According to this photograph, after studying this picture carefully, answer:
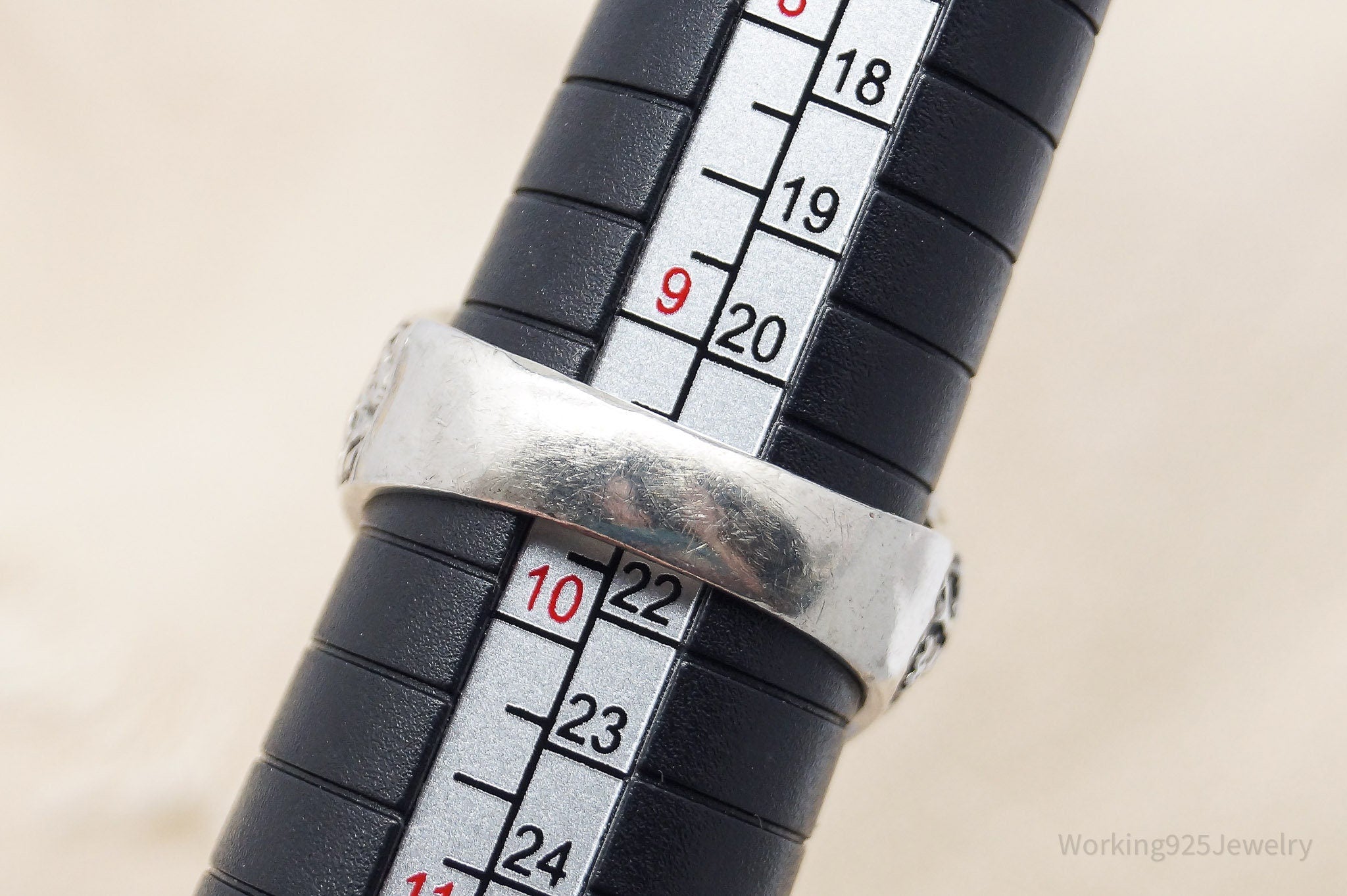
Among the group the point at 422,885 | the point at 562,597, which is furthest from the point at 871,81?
the point at 422,885

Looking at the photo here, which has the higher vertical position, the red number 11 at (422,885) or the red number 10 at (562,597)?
the red number 10 at (562,597)

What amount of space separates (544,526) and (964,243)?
196 mm

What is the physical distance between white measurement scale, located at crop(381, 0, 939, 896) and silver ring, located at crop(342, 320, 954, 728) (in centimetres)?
3

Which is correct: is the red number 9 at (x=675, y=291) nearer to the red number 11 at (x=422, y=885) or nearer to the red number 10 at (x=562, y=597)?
the red number 10 at (x=562, y=597)

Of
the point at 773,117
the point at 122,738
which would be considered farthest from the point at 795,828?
the point at 122,738

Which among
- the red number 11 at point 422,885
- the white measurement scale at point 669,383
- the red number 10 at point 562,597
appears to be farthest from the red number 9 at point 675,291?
the red number 11 at point 422,885

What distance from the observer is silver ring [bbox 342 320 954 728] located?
1.67 feet

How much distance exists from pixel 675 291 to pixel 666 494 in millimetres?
86

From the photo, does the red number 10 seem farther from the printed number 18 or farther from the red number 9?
the printed number 18

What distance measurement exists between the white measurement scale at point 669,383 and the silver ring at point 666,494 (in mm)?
25

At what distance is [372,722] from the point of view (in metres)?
0.53

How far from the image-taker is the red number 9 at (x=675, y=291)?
1.79 ft

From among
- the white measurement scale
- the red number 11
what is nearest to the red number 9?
the white measurement scale

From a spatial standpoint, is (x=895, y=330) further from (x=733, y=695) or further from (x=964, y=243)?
(x=733, y=695)
